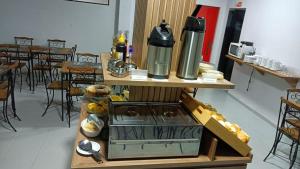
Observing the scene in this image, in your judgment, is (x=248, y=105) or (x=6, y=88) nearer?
(x=6, y=88)

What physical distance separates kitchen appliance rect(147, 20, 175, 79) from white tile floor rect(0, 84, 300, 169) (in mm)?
1672

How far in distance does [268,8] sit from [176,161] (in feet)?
14.1

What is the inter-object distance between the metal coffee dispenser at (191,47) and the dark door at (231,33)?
15.1 ft

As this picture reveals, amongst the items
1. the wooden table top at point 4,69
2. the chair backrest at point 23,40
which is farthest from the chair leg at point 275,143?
the chair backrest at point 23,40

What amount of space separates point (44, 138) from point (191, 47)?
2.35m

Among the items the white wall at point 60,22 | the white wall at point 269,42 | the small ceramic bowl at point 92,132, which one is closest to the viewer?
the small ceramic bowl at point 92,132

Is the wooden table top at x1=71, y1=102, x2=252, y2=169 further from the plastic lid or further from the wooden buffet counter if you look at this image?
the plastic lid

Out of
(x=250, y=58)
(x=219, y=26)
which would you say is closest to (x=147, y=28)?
(x=250, y=58)

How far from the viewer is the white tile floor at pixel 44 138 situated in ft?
8.20

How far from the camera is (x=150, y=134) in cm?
132

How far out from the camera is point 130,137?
1292 mm

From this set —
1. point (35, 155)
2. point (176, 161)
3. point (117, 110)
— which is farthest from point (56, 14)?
point (176, 161)

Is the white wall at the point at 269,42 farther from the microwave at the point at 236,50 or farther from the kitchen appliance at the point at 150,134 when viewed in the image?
the kitchen appliance at the point at 150,134

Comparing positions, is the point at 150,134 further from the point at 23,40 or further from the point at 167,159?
the point at 23,40
